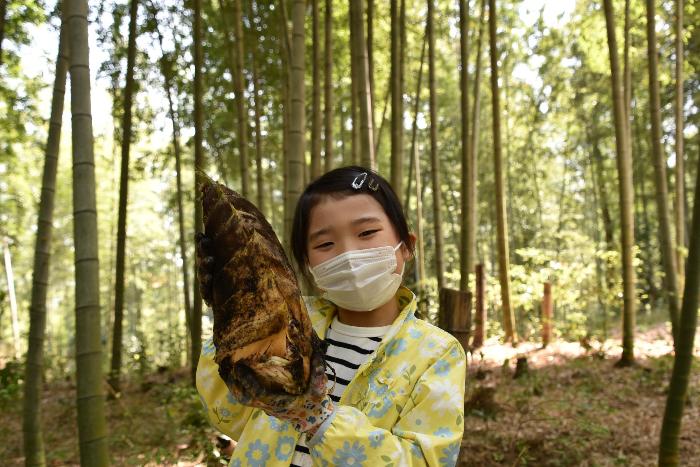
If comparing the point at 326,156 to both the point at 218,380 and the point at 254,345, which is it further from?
the point at 254,345

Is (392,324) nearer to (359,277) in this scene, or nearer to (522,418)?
(359,277)

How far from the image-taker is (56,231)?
59.1 feet

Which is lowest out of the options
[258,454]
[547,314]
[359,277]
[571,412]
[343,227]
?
[571,412]

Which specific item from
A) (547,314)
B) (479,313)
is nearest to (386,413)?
(479,313)

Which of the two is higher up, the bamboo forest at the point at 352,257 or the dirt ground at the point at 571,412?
the bamboo forest at the point at 352,257

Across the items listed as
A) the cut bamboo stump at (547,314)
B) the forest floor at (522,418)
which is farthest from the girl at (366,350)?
the cut bamboo stump at (547,314)

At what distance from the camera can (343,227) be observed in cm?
120

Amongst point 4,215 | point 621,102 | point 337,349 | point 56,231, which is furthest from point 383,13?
point 56,231

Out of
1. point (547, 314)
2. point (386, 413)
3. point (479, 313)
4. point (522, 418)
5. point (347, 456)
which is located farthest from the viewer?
point (547, 314)

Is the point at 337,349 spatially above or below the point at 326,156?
below

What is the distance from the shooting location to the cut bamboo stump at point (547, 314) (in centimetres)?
721

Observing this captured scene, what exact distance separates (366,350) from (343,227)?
278mm

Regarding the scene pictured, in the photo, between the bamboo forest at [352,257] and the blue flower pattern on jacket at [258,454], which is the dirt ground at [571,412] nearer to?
the bamboo forest at [352,257]

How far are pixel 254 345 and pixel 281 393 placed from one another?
0.09m
